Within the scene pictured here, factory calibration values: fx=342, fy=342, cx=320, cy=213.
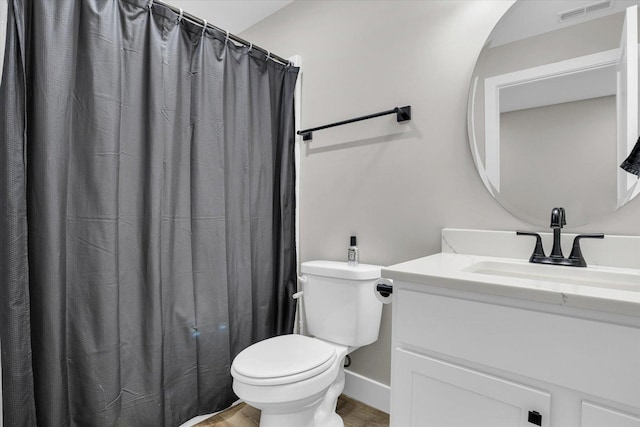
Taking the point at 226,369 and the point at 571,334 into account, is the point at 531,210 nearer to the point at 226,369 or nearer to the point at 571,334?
the point at 571,334

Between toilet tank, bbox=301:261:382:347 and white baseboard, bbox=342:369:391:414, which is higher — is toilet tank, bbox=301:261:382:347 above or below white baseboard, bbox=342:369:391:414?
above

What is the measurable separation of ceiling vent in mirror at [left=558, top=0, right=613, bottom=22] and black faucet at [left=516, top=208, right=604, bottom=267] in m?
0.69

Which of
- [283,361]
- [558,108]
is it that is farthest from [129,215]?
[558,108]

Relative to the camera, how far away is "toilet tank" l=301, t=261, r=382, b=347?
62.5 inches

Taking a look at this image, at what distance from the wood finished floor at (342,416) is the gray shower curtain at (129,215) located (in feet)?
0.24

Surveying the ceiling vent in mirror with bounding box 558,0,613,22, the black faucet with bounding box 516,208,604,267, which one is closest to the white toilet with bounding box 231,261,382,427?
the black faucet with bounding box 516,208,604,267

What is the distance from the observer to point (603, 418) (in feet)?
2.37

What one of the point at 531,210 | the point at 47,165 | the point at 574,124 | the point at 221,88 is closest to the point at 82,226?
the point at 47,165

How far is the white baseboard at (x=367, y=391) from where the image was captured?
1.73 m

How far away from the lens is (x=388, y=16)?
1.72 meters

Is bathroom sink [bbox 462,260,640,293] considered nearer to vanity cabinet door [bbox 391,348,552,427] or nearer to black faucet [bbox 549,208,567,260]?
black faucet [bbox 549,208,567,260]

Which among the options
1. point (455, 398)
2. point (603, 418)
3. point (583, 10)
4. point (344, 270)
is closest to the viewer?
point (603, 418)

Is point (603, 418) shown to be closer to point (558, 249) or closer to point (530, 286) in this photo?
point (530, 286)

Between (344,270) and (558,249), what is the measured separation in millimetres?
838
